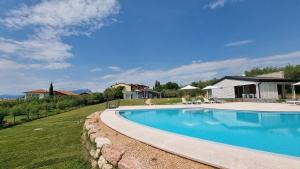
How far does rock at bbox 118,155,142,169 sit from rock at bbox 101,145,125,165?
0.18 meters

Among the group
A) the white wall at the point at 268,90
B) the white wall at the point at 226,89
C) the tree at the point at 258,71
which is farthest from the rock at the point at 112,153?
the tree at the point at 258,71

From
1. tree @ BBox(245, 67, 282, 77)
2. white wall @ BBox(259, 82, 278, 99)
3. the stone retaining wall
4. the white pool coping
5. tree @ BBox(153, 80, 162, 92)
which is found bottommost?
the stone retaining wall

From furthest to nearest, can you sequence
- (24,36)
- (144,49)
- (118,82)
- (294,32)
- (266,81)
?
(118,82) < (144,49) < (294,32) < (266,81) < (24,36)

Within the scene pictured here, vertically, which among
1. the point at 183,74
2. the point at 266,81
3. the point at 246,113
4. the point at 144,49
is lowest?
the point at 246,113

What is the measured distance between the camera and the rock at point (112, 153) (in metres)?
4.96

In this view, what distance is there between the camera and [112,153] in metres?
5.21

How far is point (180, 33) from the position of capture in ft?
86.4

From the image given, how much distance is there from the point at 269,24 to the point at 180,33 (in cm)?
1072

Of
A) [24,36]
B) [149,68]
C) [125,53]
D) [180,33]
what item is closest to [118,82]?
[149,68]

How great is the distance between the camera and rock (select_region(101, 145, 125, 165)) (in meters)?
4.96

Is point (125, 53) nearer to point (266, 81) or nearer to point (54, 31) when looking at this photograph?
point (54, 31)

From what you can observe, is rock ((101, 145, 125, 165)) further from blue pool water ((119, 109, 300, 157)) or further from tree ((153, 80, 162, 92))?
tree ((153, 80, 162, 92))

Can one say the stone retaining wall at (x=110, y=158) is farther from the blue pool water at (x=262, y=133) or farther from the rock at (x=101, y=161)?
the blue pool water at (x=262, y=133)

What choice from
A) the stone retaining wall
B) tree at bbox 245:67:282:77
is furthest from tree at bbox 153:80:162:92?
the stone retaining wall
